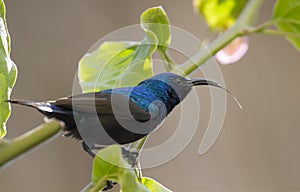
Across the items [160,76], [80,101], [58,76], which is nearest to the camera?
[80,101]

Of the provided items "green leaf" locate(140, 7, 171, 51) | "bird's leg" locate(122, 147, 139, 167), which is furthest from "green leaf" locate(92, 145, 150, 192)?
"green leaf" locate(140, 7, 171, 51)

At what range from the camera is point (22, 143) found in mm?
456

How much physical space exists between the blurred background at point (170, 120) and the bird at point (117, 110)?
1.68 metres

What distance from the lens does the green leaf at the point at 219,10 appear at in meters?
1.14

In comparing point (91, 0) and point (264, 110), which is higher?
point (91, 0)

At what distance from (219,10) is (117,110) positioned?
36cm

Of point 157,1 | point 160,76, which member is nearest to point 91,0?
point 157,1

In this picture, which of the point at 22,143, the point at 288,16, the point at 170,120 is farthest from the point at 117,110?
the point at 170,120

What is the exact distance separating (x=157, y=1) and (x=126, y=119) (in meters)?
2.05

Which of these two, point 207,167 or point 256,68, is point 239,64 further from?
point 207,167

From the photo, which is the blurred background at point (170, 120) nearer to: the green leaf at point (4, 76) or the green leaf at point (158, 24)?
the green leaf at point (158, 24)

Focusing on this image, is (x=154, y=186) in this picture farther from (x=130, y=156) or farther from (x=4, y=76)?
(x=4, y=76)

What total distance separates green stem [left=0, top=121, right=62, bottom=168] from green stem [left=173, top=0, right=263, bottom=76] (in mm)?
402

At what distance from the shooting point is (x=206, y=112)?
2590mm
